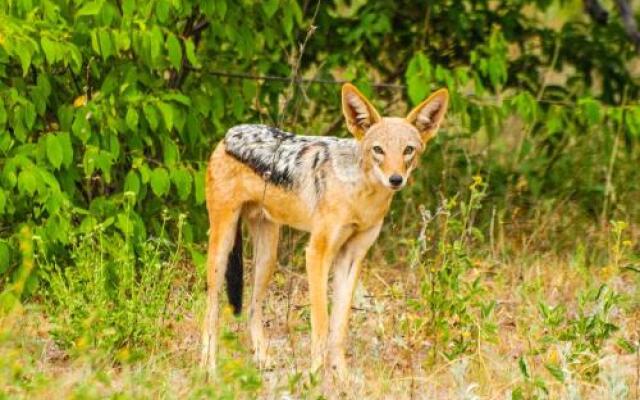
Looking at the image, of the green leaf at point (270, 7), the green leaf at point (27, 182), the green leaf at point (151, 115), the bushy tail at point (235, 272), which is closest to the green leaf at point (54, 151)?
the green leaf at point (27, 182)

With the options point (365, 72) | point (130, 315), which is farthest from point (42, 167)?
point (365, 72)

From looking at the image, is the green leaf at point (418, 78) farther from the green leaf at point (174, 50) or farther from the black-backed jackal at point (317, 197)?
the green leaf at point (174, 50)

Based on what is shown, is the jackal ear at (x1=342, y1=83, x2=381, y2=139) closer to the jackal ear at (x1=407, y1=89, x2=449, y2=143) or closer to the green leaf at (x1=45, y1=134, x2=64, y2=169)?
the jackal ear at (x1=407, y1=89, x2=449, y2=143)

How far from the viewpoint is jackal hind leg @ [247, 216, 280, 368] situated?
27.5 ft

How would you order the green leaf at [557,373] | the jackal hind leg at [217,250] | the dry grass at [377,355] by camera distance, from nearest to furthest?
1. the dry grass at [377,355]
2. the green leaf at [557,373]
3. the jackal hind leg at [217,250]

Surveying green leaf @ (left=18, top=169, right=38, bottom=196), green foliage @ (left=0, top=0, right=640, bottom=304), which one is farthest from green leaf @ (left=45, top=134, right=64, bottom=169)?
green leaf @ (left=18, top=169, right=38, bottom=196)

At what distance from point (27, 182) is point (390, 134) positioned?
2.02 m

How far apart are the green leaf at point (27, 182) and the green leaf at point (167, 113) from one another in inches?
33.3

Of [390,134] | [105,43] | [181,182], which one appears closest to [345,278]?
[390,134]

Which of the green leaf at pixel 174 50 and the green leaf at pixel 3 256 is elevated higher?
the green leaf at pixel 174 50

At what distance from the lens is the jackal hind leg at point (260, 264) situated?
838 centimetres

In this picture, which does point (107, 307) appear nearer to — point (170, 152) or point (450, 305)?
point (170, 152)

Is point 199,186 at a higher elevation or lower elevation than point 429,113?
lower

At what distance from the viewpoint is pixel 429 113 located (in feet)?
25.8
